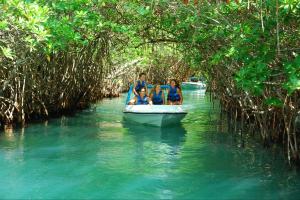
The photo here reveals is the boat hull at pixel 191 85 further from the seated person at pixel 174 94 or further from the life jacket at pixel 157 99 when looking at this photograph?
the life jacket at pixel 157 99

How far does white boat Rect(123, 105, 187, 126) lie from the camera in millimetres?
Answer: 11242

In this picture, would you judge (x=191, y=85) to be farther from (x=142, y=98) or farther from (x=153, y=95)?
(x=142, y=98)

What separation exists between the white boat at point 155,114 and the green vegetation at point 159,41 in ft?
4.63

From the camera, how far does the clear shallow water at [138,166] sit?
5.95 m

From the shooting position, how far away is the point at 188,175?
268 inches

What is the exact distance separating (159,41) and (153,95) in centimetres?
153

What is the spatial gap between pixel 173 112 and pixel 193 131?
813mm

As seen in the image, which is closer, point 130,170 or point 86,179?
point 86,179

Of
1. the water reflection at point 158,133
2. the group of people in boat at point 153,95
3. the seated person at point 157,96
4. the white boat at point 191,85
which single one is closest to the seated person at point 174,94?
the group of people in boat at point 153,95

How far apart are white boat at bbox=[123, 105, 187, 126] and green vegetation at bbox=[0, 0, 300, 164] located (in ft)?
4.63

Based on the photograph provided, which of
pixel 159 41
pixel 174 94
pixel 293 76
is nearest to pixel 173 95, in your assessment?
pixel 174 94

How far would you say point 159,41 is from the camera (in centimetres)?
1183

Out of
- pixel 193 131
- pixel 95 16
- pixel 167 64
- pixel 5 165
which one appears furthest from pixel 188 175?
pixel 167 64

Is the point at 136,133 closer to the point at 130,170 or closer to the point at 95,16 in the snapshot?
the point at 95,16
